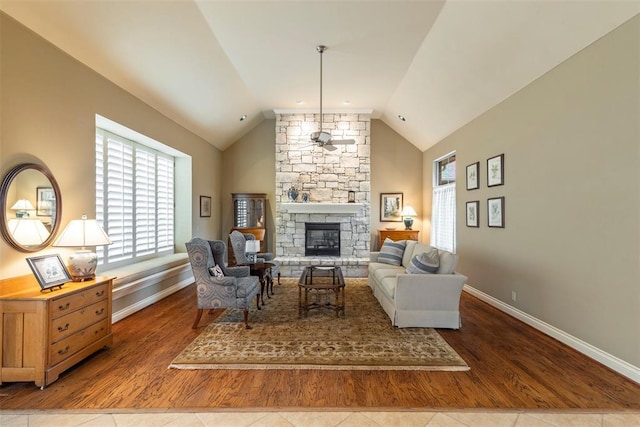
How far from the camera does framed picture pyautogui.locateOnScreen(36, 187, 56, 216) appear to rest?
2.80 m

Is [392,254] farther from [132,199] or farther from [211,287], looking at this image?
[132,199]

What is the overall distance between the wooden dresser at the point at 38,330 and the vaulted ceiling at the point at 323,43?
2.42 meters

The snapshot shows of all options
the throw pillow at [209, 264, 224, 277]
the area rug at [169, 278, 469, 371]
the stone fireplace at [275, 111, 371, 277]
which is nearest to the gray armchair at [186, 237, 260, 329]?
the throw pillow at [209, 264, 224, 277]

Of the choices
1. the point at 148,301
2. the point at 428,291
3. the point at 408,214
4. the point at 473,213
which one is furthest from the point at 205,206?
the point at 473,213

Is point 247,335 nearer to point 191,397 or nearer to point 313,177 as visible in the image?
point 191,397

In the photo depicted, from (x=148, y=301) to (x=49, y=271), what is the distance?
2.05m

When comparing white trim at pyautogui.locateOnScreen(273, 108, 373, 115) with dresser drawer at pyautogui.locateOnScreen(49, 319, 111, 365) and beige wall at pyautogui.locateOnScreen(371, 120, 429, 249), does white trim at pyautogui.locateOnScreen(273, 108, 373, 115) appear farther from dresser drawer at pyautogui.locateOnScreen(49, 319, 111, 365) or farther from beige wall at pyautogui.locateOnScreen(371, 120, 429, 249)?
dresser drawer at pyautogui.locateOnScreen(49, 319, 111, 365)

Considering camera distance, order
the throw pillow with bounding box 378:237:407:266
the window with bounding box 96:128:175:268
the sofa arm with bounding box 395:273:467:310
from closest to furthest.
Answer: the sofa arm with bounding box 395:273:467:310
the window with bounding box 96:128:175:268
the throw pillow with bounding box 378:237:407:266

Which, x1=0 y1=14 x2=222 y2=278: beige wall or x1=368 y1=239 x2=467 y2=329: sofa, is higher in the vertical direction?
x1=0 y1=14 x2=222 y2=278: beige wall

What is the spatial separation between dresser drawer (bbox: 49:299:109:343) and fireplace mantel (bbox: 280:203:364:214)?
427cm

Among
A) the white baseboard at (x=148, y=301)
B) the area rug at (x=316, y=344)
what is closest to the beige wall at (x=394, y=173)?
the area rug at (x=316, y=344)

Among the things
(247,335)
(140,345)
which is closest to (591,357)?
(247,335)

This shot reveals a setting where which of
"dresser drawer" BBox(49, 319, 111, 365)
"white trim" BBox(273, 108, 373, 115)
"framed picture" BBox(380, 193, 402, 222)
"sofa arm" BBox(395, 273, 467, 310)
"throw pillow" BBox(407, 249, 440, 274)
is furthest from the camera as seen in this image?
"framed picture" BBox(380, 193, 402, 222)

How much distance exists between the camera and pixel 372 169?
762cm
